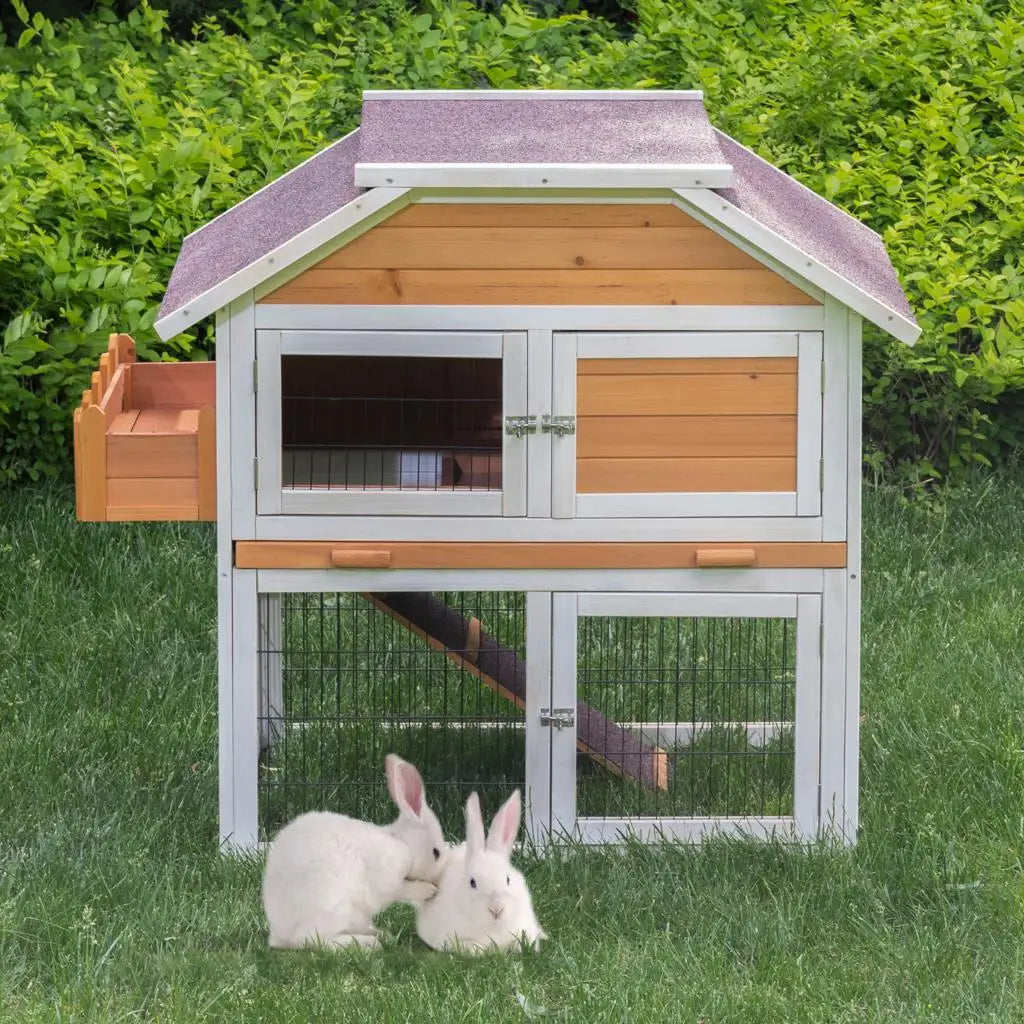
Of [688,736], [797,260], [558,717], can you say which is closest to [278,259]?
[797,260]

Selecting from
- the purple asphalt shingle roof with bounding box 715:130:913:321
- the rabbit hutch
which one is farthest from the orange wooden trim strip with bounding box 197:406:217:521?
the purple asphalt shingle roof with bounding box 715:130:913:321

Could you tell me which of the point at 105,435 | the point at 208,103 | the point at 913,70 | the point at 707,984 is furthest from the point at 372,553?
the point at 913,70

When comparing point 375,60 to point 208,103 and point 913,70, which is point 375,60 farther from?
point 913,70

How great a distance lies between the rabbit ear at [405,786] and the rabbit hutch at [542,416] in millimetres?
563

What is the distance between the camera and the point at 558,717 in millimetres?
4188

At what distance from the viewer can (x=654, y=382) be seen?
159 inches

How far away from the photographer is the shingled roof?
387 centimetres

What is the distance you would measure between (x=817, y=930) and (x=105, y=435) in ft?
6.70

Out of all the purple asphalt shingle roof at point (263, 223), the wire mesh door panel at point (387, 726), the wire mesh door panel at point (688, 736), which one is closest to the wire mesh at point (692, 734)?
the wire mesh door panel at point (688, 736)

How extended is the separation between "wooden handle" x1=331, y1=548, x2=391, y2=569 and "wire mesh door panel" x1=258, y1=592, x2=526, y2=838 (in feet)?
0.60

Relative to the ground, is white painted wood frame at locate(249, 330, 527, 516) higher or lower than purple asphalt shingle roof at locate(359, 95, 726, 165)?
lower

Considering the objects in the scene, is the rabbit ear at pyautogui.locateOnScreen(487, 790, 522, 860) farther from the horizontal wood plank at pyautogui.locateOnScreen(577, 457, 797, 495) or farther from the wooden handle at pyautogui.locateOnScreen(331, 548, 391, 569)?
the horizontal wood plank at pyautogui.locateOnScreen(577, 457, 797, 495)

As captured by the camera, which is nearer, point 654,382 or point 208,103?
point 654,382

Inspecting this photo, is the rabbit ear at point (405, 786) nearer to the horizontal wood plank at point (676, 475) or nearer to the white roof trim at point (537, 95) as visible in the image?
the horizontal wood plank at point (676, 475)
